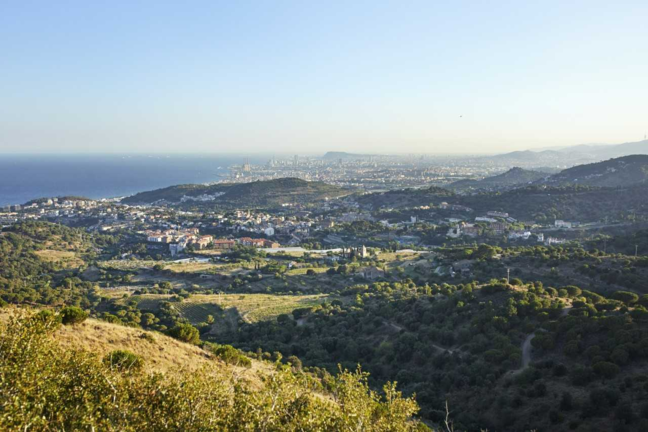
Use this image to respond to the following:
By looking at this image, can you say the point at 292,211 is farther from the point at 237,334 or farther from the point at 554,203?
the point at 237,334

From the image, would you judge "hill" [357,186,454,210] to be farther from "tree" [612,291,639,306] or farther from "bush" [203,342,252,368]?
"bush" [203,342,252,368]

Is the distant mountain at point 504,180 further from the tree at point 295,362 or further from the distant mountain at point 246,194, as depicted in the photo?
the tree at point 295,362

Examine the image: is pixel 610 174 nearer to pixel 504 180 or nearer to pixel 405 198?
pixel 504 180

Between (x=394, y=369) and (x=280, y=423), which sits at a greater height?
(x=280, y=423)

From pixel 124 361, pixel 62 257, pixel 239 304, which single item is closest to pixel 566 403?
pixel 124 361

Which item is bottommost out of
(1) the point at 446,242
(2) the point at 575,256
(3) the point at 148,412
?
(1) the point at 446,242

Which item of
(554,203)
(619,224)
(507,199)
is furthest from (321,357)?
(507,199)

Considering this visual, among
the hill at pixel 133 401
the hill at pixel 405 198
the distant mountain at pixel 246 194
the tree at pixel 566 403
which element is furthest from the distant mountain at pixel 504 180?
the hill at pixel 133 401
